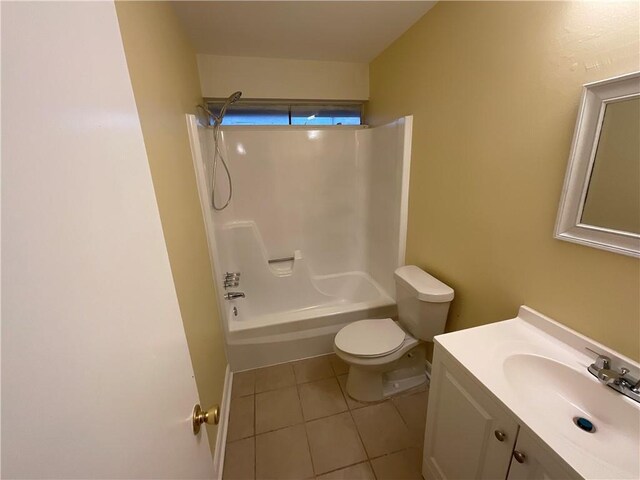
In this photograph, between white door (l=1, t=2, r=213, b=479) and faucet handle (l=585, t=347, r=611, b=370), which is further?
faucet handle (l=585, t=347, r=611, b=370)

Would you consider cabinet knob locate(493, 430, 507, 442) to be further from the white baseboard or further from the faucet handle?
the white baseboard

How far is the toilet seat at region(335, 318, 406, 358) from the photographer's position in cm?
160

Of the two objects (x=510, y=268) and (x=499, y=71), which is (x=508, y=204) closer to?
(x=510, y=268)

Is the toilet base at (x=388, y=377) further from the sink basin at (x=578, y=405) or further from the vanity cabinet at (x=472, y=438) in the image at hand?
the sink basin at (x=578, y=405)

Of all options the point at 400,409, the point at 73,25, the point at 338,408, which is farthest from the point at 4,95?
the point at 400,409

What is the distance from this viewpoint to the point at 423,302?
5.23 ft

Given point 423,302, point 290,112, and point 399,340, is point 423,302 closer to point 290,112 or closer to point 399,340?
point 399,340

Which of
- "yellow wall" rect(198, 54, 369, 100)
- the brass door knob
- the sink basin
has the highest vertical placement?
"yellow wall" rect(198, 54, 369, 100)

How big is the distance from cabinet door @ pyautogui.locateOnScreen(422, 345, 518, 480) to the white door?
0.93 m

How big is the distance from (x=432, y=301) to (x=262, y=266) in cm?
155

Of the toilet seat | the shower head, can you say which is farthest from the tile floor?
the shower head

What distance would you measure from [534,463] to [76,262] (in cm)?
116

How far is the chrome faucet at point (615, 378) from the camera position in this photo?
2.70 ft

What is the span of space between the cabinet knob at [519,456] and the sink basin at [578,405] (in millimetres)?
121
